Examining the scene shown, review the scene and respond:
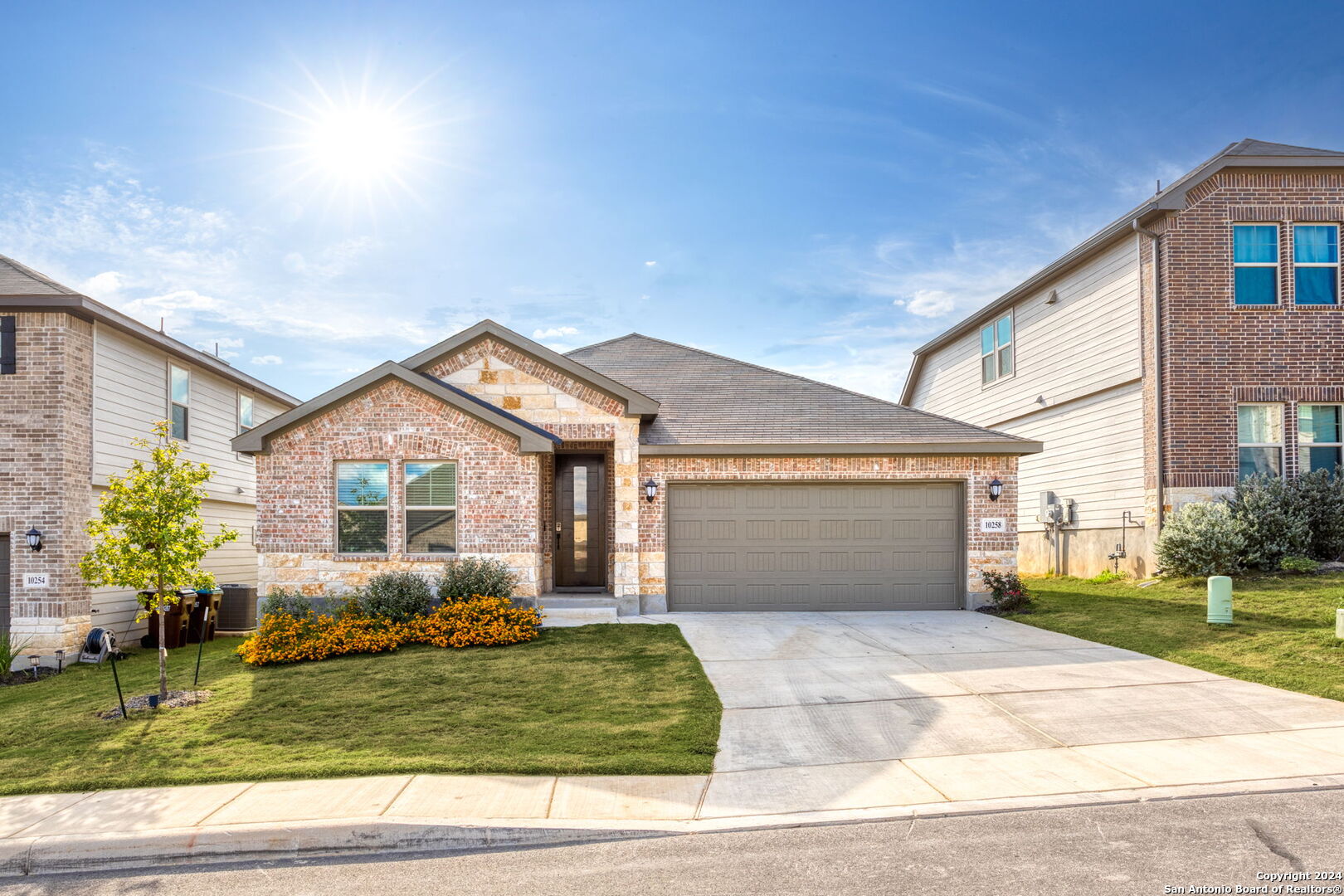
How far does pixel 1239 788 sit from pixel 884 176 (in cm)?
1700

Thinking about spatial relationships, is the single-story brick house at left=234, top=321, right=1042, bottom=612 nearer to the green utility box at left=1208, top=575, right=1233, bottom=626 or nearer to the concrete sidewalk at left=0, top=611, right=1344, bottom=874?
the green utility box at left=1208, top=575, right=1233, bottom=626

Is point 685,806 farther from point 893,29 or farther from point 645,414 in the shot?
point 893,29

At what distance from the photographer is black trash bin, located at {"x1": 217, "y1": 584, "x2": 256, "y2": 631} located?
16766mm

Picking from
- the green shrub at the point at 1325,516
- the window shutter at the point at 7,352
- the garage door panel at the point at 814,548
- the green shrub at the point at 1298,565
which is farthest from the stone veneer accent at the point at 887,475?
the window shutter at the point at 7,352

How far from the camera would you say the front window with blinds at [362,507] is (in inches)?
549

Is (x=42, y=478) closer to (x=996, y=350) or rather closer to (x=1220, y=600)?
(x=1220, y=600)

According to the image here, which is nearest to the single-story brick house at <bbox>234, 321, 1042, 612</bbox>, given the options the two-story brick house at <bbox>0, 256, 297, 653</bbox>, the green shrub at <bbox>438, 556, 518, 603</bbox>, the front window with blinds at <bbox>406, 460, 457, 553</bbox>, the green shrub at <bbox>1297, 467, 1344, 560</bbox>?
the front window with blinds at <bbox>406, 460, 457, 553</bbox>

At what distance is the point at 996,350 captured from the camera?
23.1 meters

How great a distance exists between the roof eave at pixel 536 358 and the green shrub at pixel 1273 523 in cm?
1063

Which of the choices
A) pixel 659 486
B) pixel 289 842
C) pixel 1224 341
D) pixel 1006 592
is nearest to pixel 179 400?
pixel 659 486

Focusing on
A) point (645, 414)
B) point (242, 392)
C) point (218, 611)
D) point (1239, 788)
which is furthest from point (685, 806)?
point (242, 392)

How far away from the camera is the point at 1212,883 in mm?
4566

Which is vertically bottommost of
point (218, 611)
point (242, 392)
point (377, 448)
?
point (218, 611)

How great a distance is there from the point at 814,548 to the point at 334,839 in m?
10.6
